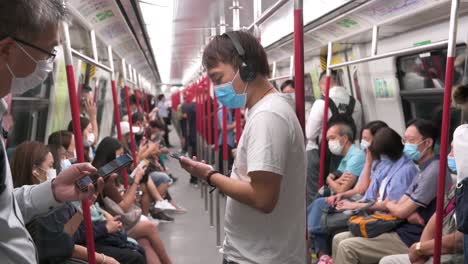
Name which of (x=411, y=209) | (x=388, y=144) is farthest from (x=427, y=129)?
(x=411, y=209)

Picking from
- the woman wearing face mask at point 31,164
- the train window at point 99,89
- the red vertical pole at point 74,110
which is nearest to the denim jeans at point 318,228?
the red vertical pole at point 74,110

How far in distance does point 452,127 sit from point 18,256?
156 inches

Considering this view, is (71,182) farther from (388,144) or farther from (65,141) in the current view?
(388,144)

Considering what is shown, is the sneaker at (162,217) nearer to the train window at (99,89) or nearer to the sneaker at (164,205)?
the sneaker at (164,205)

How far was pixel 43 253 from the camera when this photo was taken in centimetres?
269

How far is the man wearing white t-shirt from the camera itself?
172 centimetres

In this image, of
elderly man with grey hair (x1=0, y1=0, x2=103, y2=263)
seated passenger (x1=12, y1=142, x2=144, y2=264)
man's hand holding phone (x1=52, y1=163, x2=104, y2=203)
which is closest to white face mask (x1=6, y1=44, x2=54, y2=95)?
elderly man with grey hair (x1=0, y1=0, x2=103, y2=263)

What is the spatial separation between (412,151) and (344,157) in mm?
1385

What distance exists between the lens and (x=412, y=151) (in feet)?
12.1

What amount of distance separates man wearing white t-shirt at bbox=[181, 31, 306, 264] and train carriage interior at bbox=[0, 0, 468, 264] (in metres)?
0.01

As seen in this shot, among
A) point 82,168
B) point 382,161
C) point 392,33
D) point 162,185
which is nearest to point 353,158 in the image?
point 382,161

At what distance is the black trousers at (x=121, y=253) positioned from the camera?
11.6 feet

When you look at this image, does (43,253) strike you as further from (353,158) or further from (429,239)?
(353,158)

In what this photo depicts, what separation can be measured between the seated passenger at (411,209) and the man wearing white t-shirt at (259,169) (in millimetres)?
1770
